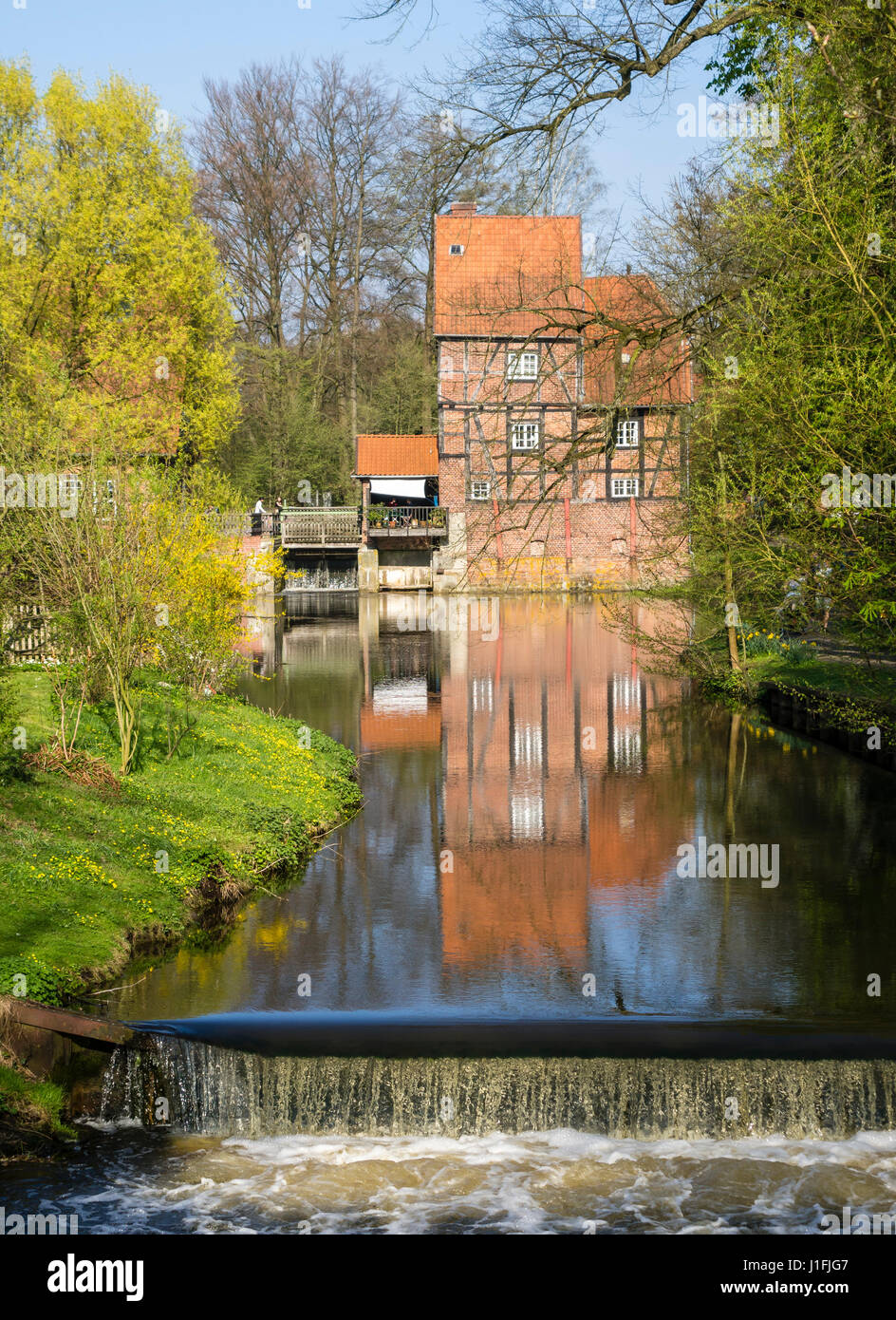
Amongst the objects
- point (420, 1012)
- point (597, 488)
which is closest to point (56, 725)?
point (420, 1012)

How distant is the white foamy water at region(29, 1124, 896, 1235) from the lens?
292 inches

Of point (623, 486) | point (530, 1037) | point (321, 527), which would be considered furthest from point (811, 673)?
point (321, 527)

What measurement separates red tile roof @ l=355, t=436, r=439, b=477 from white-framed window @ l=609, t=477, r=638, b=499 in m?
7.05

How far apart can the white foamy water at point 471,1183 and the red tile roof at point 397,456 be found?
4205 centimetres

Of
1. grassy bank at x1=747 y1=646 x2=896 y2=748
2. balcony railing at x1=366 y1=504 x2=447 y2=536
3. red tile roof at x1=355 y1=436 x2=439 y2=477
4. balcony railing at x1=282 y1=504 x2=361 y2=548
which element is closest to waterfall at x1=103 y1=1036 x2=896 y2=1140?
grassy bank at x1=747 y1=646 x2=896 y2=748

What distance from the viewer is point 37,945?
9.60 metres

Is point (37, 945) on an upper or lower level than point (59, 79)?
lower

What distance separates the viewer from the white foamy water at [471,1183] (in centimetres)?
741

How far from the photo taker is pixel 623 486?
46625 millimetres

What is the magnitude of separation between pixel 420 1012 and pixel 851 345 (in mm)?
7094

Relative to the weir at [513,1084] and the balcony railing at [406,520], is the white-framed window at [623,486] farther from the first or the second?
the weir at [513,1084]

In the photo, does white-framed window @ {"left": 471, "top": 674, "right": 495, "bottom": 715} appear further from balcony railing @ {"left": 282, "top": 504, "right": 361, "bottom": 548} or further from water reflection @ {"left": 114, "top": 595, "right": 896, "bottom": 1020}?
balcony railing @ {"left": 282, "top": 504, "right": 361, "bottom": 548}

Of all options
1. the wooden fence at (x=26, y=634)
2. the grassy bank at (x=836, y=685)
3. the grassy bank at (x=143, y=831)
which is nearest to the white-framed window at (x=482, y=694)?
the grassy bank at (x=836, y=685)
